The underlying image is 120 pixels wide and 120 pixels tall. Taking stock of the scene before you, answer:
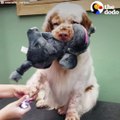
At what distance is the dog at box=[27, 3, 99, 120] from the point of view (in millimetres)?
944

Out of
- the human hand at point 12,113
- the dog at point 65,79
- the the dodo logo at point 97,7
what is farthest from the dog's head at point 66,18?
the human hand at point 12,113

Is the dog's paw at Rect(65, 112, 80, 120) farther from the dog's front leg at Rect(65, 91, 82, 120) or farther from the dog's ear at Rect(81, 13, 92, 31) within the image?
the dog's ear at Rect(81, 13, 92, 31)

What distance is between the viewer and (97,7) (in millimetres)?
1151

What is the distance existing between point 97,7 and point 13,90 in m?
0.48

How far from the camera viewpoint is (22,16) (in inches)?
53.1

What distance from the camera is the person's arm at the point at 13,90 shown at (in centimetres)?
101

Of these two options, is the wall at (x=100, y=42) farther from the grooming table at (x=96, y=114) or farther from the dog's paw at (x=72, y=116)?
the dog's paw at (x=72, y=116)

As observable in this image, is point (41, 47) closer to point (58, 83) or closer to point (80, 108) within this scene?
point (58, 83)

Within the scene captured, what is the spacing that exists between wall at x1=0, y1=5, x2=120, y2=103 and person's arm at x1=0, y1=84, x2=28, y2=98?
0.82 ft

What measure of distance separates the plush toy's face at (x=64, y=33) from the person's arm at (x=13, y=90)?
0.79ft

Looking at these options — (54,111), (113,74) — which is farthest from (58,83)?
(113,74)

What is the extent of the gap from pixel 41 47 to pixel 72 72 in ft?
0.69

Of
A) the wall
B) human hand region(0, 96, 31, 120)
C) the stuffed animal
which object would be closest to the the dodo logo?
the wall

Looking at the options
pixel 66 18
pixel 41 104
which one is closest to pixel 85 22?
pixel 66 18
